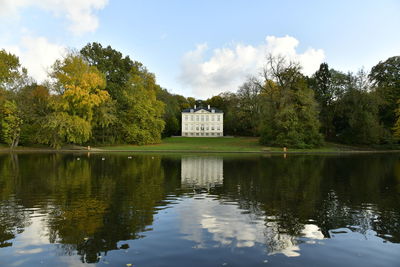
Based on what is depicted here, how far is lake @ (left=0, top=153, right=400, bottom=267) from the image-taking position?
697 cm

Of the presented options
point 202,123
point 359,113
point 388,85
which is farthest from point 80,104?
point 388,85

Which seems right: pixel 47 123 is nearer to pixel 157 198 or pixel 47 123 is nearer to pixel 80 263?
pixel 157 198

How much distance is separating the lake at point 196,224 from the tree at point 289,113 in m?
34.4

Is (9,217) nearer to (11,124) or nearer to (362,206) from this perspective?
(362,206)

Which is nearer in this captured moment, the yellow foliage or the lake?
the lake

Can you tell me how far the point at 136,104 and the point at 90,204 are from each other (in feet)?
153

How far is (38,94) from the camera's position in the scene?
48688 millimetres

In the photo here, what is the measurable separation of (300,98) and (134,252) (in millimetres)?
48555

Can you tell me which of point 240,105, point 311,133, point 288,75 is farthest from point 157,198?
point 240,105

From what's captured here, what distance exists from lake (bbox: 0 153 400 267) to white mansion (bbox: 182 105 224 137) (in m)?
80.4

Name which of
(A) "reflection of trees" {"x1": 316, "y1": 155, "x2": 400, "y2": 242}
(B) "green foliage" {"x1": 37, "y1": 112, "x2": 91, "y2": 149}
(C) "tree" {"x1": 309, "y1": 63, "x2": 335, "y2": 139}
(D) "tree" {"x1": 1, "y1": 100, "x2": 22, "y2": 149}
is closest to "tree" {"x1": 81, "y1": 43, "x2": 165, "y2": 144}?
(B) "green foliage" {"x1": 37, "y1": 112, "x2": 91, "y2": 149}

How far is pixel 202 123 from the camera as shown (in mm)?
97062

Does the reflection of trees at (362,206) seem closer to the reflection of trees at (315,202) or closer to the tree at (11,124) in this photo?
the reflection of trees at (315,202)

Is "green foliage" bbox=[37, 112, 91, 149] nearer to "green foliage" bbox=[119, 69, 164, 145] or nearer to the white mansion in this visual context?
"green foliage" bbox=[119, 69, 164, 145]
